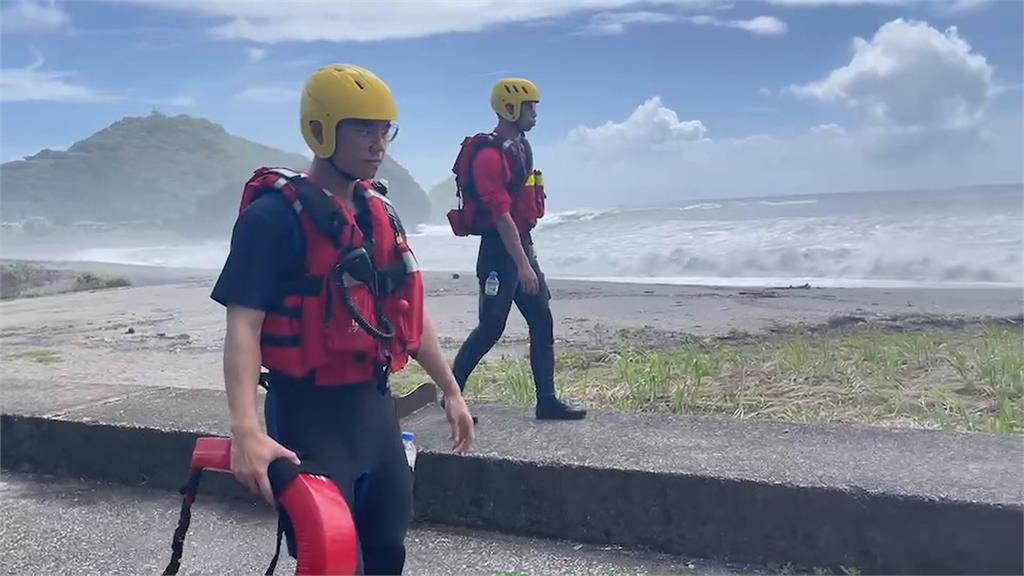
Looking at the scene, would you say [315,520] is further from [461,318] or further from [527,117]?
[461,318]

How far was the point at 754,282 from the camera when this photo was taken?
60.6ft

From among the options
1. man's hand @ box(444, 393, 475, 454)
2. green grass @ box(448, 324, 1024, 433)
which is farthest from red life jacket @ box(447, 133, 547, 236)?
man's hand @ box(444, 393, 475, 454)

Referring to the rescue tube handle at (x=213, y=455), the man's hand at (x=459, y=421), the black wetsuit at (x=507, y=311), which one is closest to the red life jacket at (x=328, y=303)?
the rescue tube handle at (x=213, y=455)

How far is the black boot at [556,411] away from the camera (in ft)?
16.5

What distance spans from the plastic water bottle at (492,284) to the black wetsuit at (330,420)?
8.10 ft

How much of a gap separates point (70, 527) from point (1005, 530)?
384 centimetres

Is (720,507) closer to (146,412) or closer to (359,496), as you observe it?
(359,496)

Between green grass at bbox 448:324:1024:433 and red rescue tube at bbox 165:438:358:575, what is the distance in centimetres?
369

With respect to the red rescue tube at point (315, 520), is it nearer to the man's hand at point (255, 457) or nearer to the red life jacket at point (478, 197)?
the man's hand at point (255, 457)

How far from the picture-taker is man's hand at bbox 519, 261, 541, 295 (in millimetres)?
5070

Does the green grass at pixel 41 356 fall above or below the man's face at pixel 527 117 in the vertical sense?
below

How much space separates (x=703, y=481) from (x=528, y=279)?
1.63m

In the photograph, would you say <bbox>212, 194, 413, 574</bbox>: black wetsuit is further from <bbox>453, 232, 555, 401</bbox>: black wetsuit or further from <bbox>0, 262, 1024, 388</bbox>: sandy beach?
<bbox>0, 262, 1024, 388</bbox>: sandy beach

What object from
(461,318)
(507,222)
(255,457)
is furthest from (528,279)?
(461,318)
